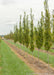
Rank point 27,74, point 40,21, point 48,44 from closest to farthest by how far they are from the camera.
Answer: point 27,74 → point 48,44 → point 40,21

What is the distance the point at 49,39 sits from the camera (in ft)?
50.3

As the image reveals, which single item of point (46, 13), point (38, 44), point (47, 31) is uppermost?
point (46, 13)

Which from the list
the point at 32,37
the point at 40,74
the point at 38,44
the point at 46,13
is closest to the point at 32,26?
the point at 32,37

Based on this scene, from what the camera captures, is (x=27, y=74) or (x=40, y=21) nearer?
(x=27, y=74)

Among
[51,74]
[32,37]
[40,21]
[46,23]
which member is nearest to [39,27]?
[40,21]

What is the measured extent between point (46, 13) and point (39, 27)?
4047 mm

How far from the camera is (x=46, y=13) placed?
15711 millimetres

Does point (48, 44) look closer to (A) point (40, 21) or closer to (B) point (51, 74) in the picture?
(B) point (51, 74)

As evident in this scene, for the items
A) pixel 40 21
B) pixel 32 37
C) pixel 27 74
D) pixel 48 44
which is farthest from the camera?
pixel 32 37

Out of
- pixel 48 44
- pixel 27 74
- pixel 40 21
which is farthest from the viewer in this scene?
pixel 40 21

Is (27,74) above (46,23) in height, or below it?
below

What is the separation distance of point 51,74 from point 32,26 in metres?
9.22

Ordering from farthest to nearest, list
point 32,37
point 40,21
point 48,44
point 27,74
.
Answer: point 32,37, point 40,21, point 48,44, point 27,74

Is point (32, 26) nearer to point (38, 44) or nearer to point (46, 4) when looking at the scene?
point (38, 44)
